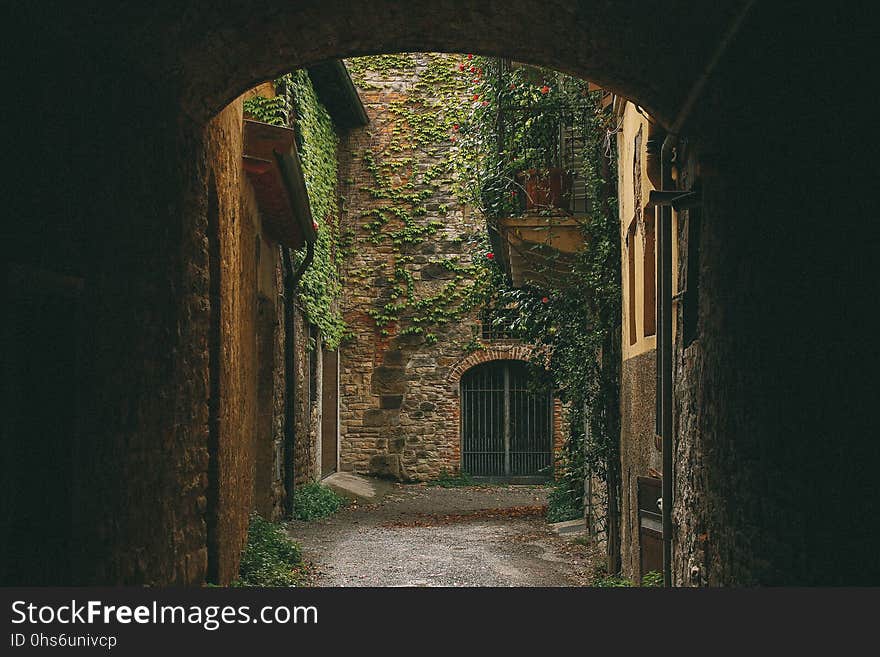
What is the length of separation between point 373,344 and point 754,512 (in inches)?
563

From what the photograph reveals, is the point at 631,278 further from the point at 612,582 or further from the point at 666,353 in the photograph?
the point at 612,582

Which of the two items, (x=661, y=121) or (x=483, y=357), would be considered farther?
(x=483, y=357)

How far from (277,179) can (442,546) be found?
14.4 ft

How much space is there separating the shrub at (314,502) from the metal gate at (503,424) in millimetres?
4015

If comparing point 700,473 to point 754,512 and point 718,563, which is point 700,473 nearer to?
point 718,563

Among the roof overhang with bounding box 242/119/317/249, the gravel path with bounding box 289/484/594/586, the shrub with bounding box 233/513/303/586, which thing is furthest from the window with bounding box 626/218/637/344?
the shrub with bounding box 233/513/303/586

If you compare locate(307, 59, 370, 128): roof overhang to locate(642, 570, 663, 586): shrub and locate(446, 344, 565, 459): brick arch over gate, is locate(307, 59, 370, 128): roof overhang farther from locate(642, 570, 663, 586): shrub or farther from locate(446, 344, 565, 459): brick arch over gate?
locate(642, 570, 663, 586): shrub

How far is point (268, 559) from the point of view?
8078 mm

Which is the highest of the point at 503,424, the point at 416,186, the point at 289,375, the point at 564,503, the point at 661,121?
the point at 416,186

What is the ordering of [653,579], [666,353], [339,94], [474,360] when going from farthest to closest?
[474,360] < [339,94] < [653,579] < [666,353]

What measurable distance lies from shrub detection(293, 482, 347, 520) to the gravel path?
0.18 metres

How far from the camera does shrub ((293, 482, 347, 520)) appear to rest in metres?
12.4

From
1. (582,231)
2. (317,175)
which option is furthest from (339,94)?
(582,231)

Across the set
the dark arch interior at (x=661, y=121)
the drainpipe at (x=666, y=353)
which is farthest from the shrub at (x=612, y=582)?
the dark arch interior at (x=661, y=121)
